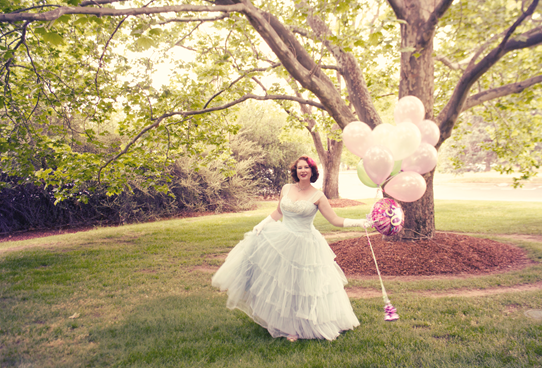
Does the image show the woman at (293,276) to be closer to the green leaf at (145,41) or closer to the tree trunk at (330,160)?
the green leaf at (145,41)

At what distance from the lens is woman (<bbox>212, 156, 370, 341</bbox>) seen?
3.44 m

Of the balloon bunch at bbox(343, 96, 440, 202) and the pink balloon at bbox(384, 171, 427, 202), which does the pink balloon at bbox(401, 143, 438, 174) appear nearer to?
the balloon bunch at bbox(343, 96, 440, 202)

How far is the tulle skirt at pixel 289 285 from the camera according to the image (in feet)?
11.3

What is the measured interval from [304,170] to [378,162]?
2.76 feet

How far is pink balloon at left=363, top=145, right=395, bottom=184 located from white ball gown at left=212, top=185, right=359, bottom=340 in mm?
650

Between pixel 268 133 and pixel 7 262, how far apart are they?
16784mm

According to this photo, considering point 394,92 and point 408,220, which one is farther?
point 394,92

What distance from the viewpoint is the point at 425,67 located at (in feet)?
21.1

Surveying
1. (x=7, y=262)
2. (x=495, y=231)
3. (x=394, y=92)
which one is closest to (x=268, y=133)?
(x=394, y=92)

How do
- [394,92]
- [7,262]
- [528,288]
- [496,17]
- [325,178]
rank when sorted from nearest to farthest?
[528,288], [496,17], [7,262], [394,92], [325,178]

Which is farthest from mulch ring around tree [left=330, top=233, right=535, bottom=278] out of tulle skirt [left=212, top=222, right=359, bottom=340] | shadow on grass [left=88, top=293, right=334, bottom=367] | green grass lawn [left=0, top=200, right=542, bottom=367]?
shadow on grass [left=88, top=293, right=334, bottom=367]

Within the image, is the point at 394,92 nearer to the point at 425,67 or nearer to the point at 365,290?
the point at 425,67

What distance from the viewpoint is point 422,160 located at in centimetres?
399

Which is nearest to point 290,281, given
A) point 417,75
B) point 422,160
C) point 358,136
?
point 358,136
